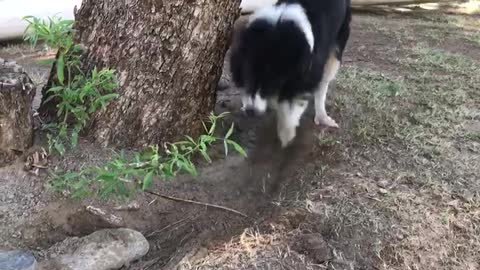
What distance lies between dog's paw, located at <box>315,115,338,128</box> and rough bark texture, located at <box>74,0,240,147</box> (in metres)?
0.97

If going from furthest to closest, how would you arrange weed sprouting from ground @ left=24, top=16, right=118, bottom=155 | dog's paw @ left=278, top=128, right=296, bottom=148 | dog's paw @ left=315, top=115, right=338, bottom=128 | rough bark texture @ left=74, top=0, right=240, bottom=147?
dog's paw @ left=315, top=115, right=338, bottom=128 → dog's paw @ left=278, top=128, right=296, bottom=148 → rough bark texture @ left=74, top=0, right=240, bottom=147 → weed sprouting from ground @ left=24, top=16, right=118, bottom=155

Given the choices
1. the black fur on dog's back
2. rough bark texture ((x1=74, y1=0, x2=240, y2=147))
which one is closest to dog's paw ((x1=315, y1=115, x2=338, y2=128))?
the black fur on dog's back

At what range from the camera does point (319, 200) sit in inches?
119

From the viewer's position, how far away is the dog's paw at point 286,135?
3643mm

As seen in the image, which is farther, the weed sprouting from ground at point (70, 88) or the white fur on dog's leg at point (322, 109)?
the white fur on dog's leg at point (322, 109)

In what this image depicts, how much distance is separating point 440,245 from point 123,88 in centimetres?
164

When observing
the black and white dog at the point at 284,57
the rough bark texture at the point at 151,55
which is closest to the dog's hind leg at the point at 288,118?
the black and white dog at the point at 284,57

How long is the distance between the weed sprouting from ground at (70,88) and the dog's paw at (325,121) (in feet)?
4.67

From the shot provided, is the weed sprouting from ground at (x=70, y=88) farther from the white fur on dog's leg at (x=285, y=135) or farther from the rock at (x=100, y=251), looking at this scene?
the white fur on dog's leg at (x=285, y=135)

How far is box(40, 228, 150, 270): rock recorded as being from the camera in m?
2.54

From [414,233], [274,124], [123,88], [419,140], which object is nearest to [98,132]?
[123,88]

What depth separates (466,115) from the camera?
406cm

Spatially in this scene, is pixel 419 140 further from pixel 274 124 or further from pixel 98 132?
pixel 98 132

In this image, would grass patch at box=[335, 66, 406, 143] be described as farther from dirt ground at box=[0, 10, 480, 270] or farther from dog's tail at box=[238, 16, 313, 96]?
dog's tail at box=[238, 16, 313, 96]
